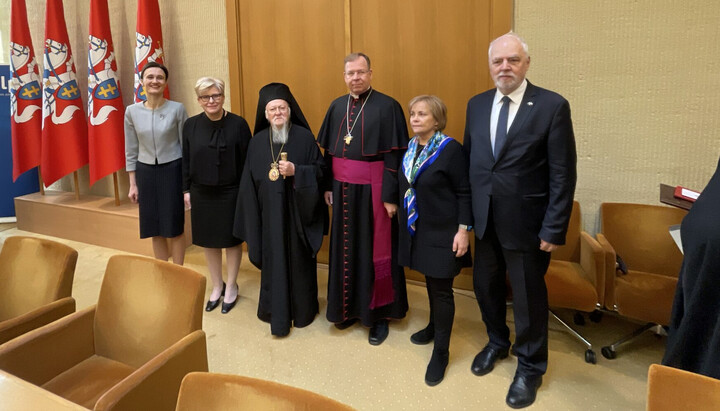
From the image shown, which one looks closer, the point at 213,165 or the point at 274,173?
the point at 274,173

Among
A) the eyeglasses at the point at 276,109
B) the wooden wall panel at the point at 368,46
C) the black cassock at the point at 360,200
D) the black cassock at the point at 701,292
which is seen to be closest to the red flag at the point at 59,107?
the wooden wall panel at the point at 368,46

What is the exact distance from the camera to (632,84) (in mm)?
2934

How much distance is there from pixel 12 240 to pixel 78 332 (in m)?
0.72

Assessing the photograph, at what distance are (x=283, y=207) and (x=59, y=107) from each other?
356 centimetres

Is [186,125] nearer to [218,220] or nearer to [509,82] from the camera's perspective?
[218,220]

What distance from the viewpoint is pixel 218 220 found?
10.5 feet

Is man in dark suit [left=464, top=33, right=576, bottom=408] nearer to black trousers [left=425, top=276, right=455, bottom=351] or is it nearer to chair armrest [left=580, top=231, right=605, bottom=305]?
black trousers [left=425, top=276, right=455, bottom=351]

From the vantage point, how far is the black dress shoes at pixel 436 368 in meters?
2.43

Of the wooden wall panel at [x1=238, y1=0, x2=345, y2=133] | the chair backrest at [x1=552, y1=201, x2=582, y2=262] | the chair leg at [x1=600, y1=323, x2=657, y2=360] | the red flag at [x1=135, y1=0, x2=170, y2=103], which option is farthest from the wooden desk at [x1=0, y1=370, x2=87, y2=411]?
the red flag at [x1=135, y1=0, x2=170, y2=103]

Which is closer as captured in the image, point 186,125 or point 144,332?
point 144,332

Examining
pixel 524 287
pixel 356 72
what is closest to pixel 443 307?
pixel 524 287

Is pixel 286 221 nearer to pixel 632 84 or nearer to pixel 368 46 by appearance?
pixel 368 46

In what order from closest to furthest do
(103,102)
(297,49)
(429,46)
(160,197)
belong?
(160,197) < (429,46) < (297,49) < (103,102)

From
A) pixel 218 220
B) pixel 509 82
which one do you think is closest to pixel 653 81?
pixel 509 82
